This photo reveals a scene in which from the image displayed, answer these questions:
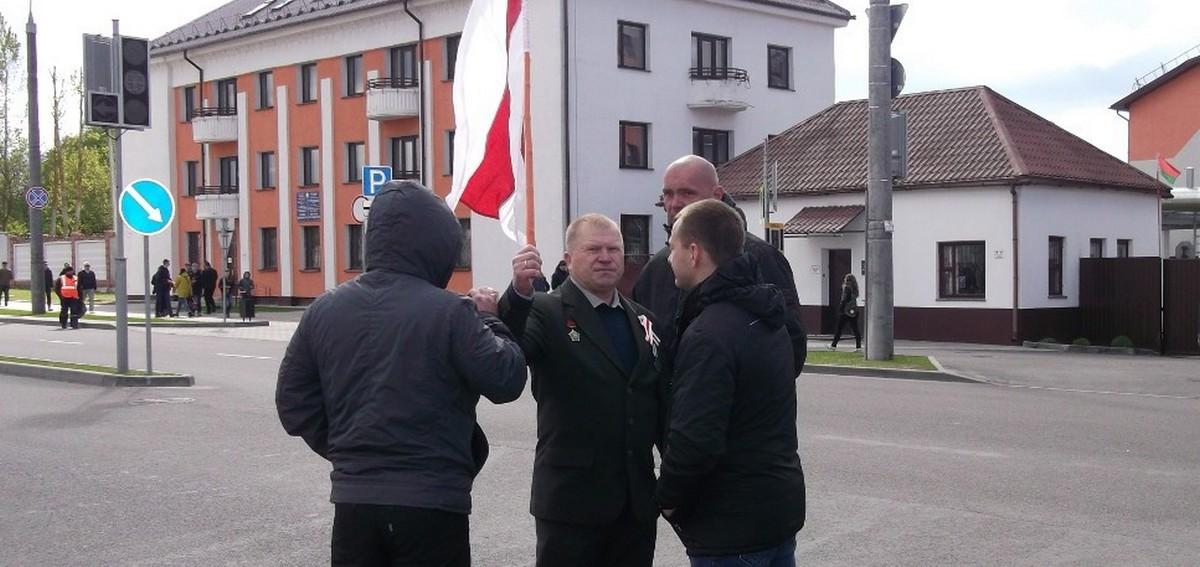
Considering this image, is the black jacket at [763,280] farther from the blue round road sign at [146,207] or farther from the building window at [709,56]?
the building window at [709,56]

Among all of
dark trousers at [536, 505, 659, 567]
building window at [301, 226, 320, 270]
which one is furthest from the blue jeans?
building window at [301, 226, 320, 270]

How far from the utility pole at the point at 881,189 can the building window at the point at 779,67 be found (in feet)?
70.4

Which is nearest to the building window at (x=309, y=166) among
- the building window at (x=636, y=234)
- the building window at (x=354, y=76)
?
the building window at (x=354, y=76)

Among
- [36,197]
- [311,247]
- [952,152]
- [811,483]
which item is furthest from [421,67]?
[811,483]

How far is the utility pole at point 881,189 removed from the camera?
2067cm

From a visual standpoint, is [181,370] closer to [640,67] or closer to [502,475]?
[502,475]

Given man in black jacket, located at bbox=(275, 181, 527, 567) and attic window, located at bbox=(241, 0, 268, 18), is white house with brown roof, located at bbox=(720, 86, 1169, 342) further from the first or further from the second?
man in black jacket, located at bbox=(275, 181, 527, 567)

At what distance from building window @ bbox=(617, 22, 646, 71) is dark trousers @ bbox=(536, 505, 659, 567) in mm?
34454

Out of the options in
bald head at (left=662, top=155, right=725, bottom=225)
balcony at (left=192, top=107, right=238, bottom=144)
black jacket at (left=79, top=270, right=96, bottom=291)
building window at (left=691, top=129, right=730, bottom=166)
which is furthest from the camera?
balcony at (left=192, top=107, right=238, bottom=144)

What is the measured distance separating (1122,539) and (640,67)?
3242 centimetres

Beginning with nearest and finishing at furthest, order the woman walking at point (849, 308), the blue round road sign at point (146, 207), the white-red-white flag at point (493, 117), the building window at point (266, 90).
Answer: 1. the white-red-white flag at point (493, 117)
2. the blue round road sign at point (146, 207)
3. the woman walking at point (849, 308)
4. the building window at point (266, 90)

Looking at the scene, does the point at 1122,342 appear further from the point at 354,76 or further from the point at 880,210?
the point at 354,76

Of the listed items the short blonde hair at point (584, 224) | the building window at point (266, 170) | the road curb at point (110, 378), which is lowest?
the road curb at point (110, 378)

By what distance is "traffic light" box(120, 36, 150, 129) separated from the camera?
17.0 m
